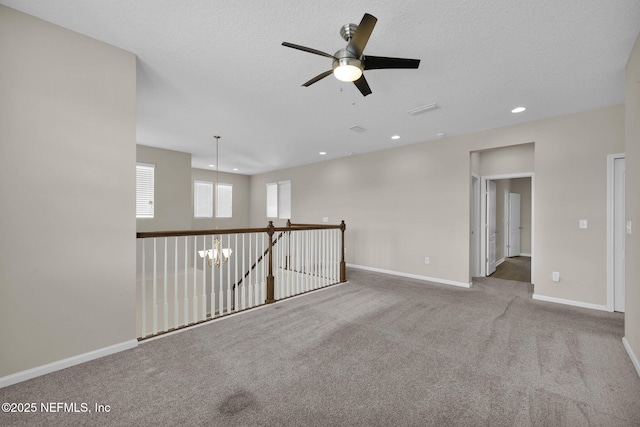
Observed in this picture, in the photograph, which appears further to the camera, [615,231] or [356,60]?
[615,231]

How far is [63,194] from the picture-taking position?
2115 millimetres

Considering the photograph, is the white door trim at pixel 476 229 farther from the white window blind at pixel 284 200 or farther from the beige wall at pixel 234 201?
the beige wall at pixel 234 201

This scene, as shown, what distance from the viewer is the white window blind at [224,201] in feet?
28.5

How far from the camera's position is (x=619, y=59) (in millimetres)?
2438

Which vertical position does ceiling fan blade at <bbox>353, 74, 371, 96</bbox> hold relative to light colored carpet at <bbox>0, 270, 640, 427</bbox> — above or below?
above

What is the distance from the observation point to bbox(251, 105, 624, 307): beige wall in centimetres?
354

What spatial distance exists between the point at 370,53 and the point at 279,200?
6.37 m

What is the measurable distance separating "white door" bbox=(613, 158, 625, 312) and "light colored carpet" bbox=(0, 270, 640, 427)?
33cm

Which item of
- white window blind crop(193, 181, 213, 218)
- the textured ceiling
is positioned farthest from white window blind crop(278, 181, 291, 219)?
the textured ceiling

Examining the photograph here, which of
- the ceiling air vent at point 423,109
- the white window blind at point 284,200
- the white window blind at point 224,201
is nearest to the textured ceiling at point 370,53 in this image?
the ceiling air vent at point 423,109

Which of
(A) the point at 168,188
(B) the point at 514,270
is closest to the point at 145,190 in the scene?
(A) the point at 168,188

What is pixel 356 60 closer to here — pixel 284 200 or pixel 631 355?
pixel 631 355

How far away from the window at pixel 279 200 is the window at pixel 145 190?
11.7ft

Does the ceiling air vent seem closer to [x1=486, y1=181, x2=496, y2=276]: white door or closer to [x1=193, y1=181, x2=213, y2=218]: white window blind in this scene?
[x1=486, y1=181, x2=496, y2=276]: white door
